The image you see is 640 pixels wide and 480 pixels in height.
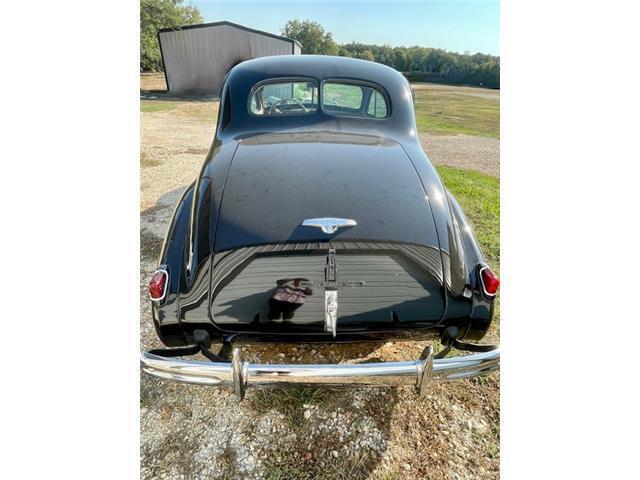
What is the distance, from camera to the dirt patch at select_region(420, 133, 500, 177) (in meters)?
5.80

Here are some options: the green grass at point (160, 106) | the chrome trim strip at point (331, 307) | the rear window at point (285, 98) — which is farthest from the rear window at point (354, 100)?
the green grass at point (160, 106)

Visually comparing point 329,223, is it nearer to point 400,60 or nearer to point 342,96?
point 342,96

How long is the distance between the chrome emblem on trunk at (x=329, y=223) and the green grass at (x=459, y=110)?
0.94 meters

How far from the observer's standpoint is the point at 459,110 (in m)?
3.55

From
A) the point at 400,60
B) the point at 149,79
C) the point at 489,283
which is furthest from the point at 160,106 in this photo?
the point at 489,283

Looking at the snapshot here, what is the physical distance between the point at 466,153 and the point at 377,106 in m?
4.36

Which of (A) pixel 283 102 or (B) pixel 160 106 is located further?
(B) pixel 160 106

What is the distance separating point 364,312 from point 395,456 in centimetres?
70

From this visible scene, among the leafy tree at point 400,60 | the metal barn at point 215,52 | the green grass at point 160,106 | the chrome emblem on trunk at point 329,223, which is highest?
the metal barn at point 215,52

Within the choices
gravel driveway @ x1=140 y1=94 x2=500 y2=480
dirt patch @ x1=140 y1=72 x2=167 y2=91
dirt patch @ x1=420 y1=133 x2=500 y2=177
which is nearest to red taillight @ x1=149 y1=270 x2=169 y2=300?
gravel driveway @ x1=140 y1=94 x2=500 y2=480

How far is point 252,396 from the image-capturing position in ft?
5.96

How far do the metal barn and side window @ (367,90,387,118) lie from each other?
492 centimetres

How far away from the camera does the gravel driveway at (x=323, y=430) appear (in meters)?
1.53

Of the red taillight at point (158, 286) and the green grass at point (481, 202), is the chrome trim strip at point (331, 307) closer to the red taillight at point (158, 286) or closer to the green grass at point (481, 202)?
the red taillight at point (158, 286)
